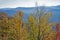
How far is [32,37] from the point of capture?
2658mm

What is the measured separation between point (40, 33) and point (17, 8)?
62cm

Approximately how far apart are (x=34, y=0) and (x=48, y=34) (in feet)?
2.21

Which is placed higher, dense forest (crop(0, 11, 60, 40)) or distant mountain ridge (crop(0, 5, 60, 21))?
distant mountain ridge (crop(0, 5, 60, 21))

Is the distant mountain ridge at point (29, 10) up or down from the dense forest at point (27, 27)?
up

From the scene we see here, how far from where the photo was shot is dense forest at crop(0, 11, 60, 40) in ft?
8.33

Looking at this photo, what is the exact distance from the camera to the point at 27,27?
258cm

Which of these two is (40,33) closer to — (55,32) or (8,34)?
(55,32)

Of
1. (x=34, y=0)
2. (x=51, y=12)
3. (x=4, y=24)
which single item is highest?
(x=34, y=0)

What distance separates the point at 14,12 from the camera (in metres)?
2.50

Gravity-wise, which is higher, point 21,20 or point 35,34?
point 21,20

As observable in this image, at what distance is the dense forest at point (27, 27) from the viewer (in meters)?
2.54

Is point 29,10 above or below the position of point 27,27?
above

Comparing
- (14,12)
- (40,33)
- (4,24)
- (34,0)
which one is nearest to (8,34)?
(4,24)

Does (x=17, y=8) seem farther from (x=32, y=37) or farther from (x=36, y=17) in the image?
(x=32, y=37)
